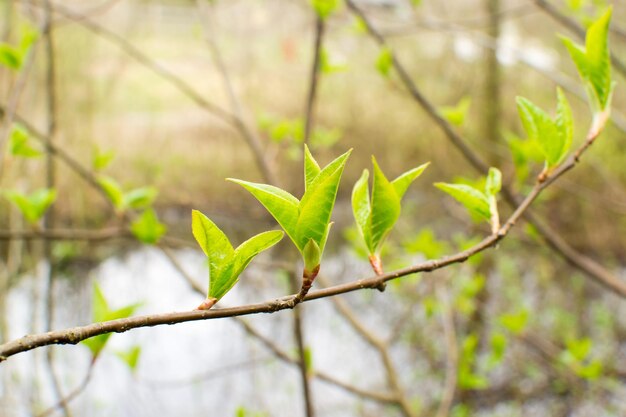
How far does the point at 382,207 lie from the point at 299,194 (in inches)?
128

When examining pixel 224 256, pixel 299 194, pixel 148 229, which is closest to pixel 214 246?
pixel 224 256

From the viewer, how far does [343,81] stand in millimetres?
4887

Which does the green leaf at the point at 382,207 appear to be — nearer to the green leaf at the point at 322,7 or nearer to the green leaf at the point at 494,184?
the green leaf at the point at 494,184

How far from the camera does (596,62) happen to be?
1.27 feet

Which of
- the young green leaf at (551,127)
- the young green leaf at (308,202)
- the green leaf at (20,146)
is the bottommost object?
the young green leaf at (308,202)

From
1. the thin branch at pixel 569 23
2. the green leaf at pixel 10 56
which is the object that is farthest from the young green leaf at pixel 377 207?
the thin branch at pixel 569 23

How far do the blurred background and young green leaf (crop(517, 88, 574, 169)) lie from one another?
118 cm

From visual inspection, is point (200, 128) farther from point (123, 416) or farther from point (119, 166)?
point (123, 416)

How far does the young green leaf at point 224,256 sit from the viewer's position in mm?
281

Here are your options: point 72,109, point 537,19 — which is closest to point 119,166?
point 72,109

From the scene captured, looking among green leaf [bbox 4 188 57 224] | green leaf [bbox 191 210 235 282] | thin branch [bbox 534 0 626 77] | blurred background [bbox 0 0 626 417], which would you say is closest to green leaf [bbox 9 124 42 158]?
green leaf [bbox 4 188 57 224]

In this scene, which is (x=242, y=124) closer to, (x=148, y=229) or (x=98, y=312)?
(x=148, y=229)

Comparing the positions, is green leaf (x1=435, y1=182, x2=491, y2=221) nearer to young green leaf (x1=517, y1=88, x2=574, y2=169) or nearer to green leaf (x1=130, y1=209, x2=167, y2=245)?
young green leaf (x1=517, y1=88, x2=574, y2=169)

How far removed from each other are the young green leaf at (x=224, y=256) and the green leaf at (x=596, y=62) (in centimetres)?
25
